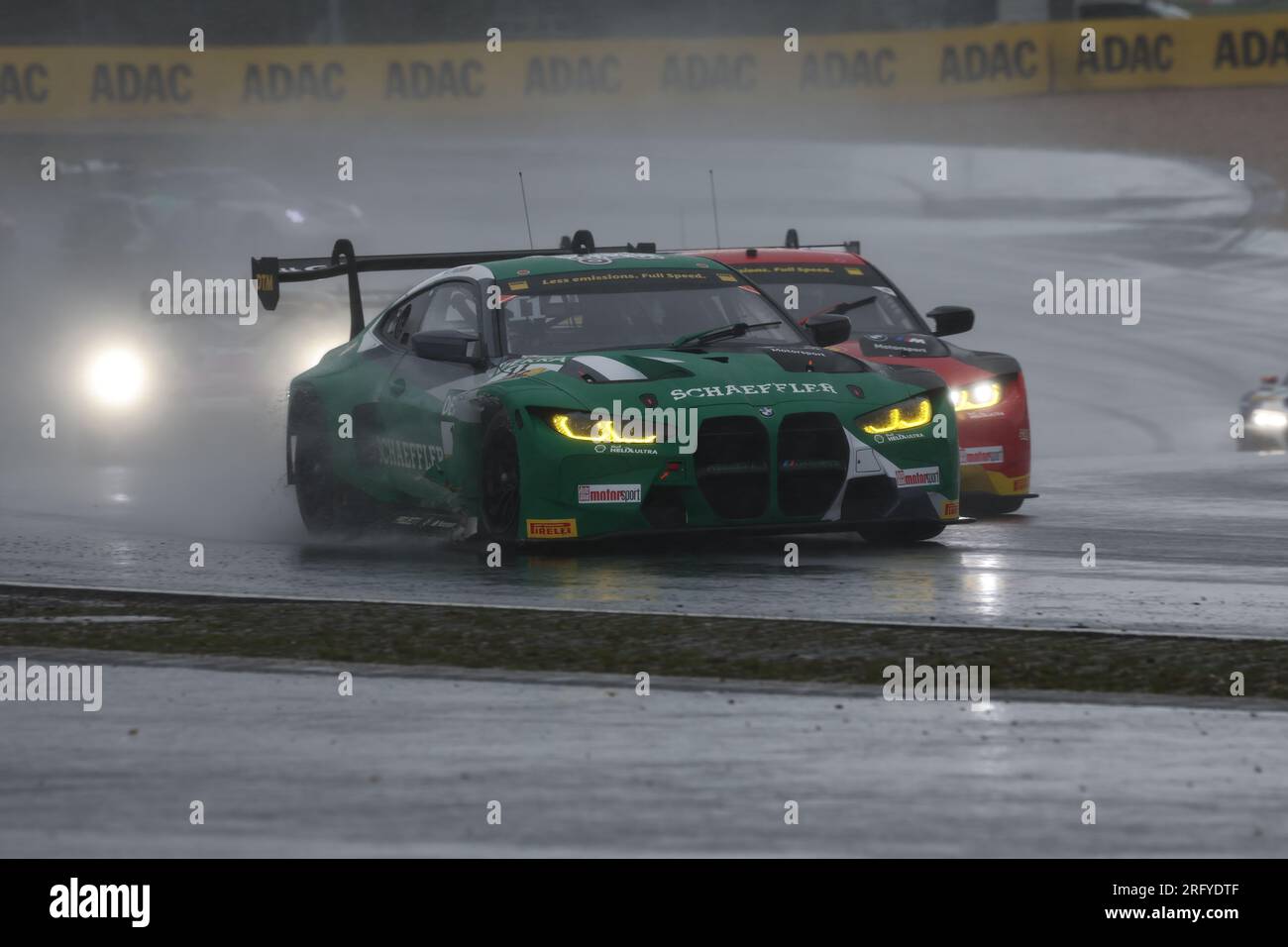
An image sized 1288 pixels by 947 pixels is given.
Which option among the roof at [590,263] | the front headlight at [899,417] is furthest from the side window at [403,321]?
the front headlight at [899,417]

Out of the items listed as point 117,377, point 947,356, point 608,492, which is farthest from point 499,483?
point 117,377

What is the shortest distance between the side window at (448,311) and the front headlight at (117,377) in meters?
8.89

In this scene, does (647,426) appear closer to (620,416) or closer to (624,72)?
(620,416)

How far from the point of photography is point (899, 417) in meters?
10.8

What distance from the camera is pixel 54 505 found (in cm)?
1441

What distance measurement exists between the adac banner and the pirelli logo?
31770mm

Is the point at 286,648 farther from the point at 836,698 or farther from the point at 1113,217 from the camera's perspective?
the point at 1113,217

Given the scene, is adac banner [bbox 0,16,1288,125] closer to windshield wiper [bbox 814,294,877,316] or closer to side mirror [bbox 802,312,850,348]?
windshield wiper [bbox 814,294,877,316]

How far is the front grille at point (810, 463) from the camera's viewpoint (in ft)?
34.4

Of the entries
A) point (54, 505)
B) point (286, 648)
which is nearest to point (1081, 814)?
point (286, 648)

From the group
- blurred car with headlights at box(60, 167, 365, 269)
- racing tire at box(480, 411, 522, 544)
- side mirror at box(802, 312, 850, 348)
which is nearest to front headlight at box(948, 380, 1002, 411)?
side mirror at box(802, 312, 850, 348)

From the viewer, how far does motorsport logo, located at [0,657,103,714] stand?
7.20 m
